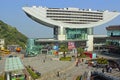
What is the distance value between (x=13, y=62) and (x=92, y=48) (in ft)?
351

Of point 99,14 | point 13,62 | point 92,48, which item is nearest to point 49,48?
point 92,48

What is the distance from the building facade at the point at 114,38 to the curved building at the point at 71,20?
29.5 meters

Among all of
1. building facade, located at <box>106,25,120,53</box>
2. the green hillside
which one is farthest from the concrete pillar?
the green hillside

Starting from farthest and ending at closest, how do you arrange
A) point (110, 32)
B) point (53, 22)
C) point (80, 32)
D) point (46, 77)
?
point (80, 32), point (53, 22), point (110, 32), point (46, 77)

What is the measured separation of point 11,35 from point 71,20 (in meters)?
45.3

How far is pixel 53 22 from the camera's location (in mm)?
136500

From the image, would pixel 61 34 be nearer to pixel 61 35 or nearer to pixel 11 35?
pixel 61 35

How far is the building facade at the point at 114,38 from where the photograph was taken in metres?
103

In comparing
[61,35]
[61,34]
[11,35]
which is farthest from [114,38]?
[11,35]

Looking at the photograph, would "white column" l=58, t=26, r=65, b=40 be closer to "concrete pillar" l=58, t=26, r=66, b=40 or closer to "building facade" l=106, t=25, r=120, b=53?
"concrete pillar" l=58, t=26, r=66, b=40

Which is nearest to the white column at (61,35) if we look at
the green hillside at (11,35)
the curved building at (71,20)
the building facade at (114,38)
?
the curved building at (71,20)

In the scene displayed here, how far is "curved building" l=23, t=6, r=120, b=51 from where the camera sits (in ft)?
441

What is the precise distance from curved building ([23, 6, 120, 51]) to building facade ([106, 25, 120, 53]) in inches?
1160

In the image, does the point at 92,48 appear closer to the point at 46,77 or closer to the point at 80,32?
the point at 80,32
